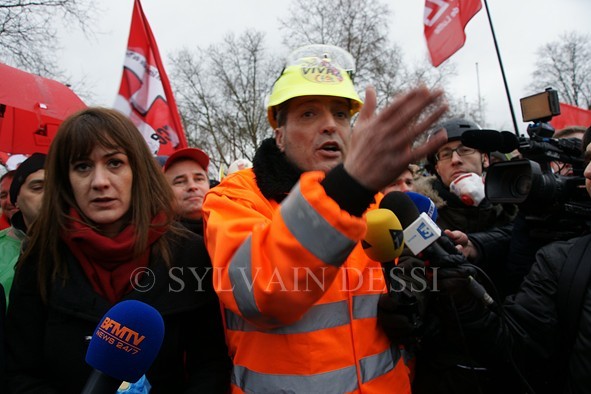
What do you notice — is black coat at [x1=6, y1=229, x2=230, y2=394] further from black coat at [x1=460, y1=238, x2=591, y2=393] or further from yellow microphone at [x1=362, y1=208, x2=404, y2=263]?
black coat at [x1=460, y1=238, x2=591, y2=393]

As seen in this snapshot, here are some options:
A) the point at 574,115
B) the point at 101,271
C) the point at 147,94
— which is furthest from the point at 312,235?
the point at 574,115

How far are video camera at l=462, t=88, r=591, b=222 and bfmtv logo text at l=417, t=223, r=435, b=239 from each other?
0.74 meters

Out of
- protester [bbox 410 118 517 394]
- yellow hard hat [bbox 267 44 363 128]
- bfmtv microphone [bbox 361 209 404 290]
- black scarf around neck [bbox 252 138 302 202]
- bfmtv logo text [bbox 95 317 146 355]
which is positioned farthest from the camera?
protester [bbox 410 118 517 394]

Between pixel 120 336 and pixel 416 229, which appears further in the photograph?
pixel 416 229

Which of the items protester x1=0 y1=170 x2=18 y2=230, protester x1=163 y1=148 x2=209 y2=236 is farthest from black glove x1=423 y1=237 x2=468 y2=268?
protester x1=0 y1=170 x2=18 y2=230

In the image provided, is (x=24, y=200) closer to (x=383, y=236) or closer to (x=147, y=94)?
(x=147, y=94)

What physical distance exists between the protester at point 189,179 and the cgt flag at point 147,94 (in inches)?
51.6

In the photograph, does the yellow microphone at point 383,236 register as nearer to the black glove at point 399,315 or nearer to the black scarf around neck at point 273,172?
the black glove at point 399,315

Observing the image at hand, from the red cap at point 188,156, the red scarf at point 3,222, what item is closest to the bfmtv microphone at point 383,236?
the red cap at point 188,156

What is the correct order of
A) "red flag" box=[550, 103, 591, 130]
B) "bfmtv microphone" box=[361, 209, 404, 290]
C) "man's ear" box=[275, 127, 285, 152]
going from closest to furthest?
"bfmtv microphone" box=[361, 209, 404, 290]
"man's ear" box=[275, 127, 285, 152]
"red flag" box=[550, 103, 591, 130]

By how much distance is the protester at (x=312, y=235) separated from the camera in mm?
1040

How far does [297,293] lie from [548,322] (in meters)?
1.28

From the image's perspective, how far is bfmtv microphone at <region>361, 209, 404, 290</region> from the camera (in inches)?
55.1

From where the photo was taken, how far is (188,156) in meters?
3.38
